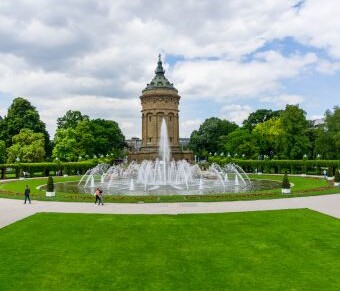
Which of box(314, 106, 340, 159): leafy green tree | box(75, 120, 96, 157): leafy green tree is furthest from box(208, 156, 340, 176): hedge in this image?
box(75, 120, 96, 157): leafy green tree

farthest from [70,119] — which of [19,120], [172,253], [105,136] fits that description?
[172,253]

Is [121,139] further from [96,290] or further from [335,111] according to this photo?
[96,290]

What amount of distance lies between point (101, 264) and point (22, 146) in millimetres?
57792

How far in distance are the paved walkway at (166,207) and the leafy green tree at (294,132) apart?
39.2 meters

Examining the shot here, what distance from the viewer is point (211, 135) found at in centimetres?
10575

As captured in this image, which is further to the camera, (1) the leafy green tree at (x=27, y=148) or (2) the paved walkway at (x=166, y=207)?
(1) the leafy green tree at (x=27, y=148)

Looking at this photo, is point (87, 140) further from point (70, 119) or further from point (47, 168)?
point (47, 168)

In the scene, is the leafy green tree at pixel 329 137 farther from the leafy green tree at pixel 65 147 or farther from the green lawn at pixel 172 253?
the green lawn at pixel 172 253

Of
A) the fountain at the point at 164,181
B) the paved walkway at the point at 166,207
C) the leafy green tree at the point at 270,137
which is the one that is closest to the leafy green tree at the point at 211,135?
the leafy green tree at the point at 270,137

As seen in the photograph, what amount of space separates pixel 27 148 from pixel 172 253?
2163 inches

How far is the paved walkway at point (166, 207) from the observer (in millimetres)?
21000

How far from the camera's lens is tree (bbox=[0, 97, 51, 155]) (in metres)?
70.7

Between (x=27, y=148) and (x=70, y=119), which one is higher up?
(x=70, y=119)

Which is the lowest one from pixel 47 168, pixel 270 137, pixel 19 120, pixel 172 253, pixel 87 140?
pixel 172 253
